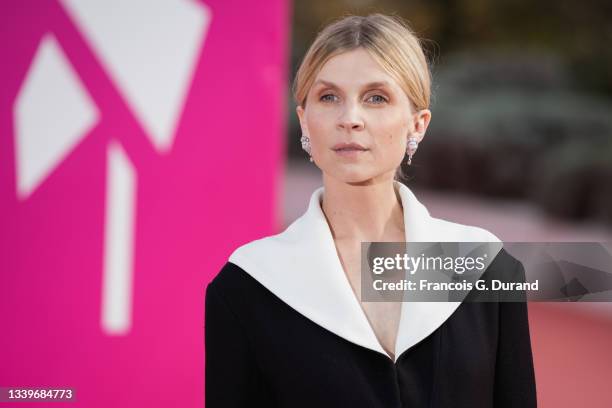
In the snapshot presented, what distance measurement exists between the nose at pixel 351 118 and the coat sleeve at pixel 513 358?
1.51 feet

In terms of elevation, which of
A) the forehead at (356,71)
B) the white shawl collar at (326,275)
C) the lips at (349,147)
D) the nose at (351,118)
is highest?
the forehead at (356,71)

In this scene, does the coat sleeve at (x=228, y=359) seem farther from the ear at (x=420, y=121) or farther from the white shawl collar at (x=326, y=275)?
the ear at (x=420, y=121)

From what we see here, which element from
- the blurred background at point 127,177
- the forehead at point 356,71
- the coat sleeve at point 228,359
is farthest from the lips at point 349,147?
the blurred background at point 127,177

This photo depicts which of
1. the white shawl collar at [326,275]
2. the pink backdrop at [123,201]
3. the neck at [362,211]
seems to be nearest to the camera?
the white shawl collar at [326,275]

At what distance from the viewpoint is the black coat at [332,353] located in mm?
1557

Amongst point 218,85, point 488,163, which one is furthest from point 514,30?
point 218,85

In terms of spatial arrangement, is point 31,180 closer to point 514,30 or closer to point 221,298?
point 221,298

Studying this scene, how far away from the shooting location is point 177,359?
2.57m

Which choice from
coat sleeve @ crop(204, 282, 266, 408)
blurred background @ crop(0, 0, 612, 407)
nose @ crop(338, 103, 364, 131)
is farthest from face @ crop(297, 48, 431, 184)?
blurred background @ crop(0, 0, 612, 407)

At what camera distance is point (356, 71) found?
5.12 ft

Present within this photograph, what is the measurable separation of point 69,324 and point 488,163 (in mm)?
10535

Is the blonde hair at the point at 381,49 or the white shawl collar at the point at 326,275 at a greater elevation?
the blonde hair at the point at 381,49

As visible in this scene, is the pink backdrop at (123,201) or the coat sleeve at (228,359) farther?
the pink backdrop at (123,201)

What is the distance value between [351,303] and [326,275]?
0.24ft
